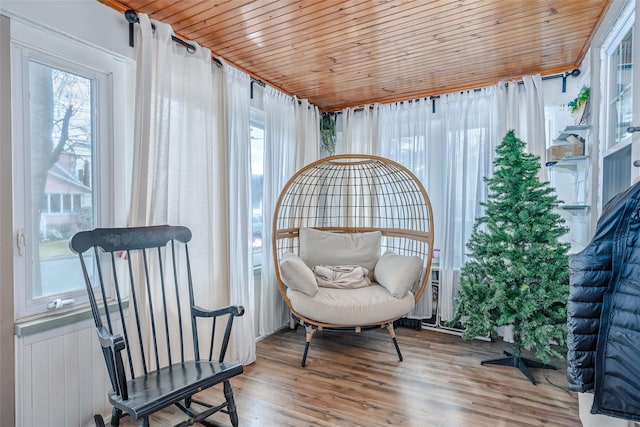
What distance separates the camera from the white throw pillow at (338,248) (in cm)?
336

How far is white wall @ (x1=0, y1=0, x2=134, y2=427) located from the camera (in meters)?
1.60

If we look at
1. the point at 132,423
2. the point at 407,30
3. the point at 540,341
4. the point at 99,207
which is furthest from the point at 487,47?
the point at 132,423

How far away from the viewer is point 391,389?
2371 millimetres

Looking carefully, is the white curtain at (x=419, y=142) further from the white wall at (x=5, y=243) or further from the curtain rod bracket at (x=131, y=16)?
the white wall at (x=5, y=243)

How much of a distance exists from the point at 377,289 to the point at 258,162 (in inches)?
62.3

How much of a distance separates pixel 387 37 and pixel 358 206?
73.3 inches

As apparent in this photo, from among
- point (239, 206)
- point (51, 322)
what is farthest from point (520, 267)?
point (51, 322)

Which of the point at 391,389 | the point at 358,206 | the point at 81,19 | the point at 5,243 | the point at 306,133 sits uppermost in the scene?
the point at 81,19

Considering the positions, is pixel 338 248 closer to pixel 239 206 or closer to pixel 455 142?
pixel 239 206

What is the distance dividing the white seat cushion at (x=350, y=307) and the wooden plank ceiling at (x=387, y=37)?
6.07ft

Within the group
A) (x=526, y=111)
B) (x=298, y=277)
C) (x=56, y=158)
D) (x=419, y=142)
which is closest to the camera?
(x=56, y=158)

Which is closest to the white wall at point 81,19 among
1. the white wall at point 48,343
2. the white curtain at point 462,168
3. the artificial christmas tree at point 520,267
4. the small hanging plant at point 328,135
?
the white wall at point 48,343

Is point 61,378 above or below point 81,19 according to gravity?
below

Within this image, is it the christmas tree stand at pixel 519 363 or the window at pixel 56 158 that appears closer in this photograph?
the window at pixel 56 158
